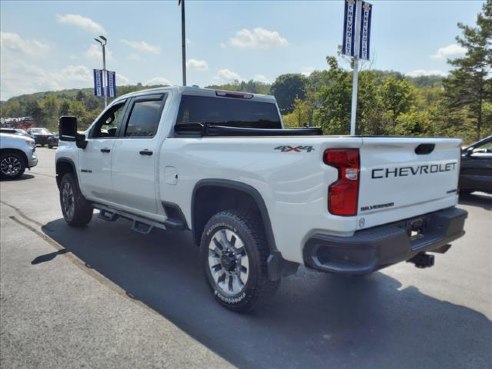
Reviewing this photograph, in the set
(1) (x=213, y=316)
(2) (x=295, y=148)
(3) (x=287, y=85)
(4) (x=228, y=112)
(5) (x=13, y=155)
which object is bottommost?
(1) (x=213, y=316)

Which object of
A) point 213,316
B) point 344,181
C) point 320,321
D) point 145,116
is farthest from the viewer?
point 145,116

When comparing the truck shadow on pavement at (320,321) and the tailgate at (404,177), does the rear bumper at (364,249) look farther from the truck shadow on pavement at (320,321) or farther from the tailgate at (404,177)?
the truck shadow on pavement at (320,321)

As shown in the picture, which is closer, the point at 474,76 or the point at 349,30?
the point at 349,30

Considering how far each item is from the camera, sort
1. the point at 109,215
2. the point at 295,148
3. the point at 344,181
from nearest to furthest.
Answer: the point at 344,181, the point at 295,148, the point at 109,215

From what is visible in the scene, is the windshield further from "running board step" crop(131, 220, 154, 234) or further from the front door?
"running board step" crop(131, 220, 154, 234)

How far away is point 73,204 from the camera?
6.21 m

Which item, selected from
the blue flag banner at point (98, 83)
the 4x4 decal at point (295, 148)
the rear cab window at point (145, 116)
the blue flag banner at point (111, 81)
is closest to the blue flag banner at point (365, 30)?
the rear cab window at point (145, 116)

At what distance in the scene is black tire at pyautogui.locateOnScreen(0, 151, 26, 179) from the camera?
12609 millimetres

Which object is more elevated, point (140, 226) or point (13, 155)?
point (13, 155)

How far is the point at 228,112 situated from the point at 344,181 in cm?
246

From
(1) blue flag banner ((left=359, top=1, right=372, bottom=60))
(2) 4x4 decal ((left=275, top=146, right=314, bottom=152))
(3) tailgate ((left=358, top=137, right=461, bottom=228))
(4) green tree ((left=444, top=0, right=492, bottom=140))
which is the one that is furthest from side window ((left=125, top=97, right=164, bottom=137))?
(4) green tree ((left=444, top=0, right=492, bottom=140))

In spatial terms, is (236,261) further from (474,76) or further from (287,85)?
Answer: (287,85)

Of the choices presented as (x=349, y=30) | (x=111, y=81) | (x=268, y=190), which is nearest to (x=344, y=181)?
(x=268, y=190)

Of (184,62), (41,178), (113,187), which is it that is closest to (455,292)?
(113,187)
